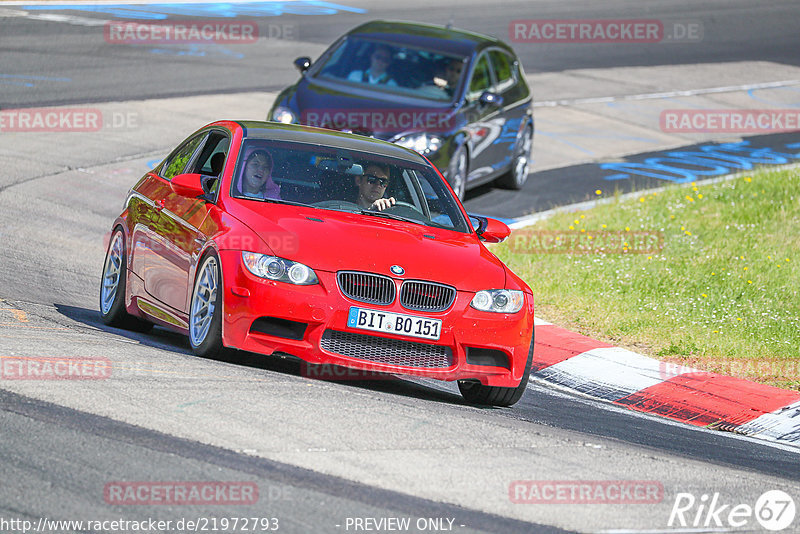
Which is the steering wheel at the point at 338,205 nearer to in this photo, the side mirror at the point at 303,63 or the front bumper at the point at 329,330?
the front bumper at the point at 329,330

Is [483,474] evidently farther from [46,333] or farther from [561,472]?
[46,333]

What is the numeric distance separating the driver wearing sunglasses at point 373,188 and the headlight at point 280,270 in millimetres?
1224

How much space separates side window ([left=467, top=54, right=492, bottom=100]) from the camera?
15.7 metres

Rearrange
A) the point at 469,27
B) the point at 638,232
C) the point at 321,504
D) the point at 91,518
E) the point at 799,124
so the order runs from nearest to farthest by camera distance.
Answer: the point at 91,518, the point at 321,504, the point at 638,232, the point at 799,124, the point at 469,27

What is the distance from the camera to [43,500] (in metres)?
5.02

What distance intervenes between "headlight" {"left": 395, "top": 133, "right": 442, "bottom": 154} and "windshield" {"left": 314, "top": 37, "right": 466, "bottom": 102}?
93cm

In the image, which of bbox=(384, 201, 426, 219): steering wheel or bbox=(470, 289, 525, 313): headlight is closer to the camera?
bbox=(470, 289, 525, 313): headlight

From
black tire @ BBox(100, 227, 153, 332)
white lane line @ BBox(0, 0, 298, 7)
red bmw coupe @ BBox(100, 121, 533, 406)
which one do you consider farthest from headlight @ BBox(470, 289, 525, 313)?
white lane line @ BBox(0, 0, 298, 7)

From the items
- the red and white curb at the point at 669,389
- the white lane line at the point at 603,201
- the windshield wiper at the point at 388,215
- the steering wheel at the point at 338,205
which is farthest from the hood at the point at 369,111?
the steering wheel at the point at 338,205

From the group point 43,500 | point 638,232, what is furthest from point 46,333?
point 638,232

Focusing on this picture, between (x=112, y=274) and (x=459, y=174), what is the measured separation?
6.37 meters

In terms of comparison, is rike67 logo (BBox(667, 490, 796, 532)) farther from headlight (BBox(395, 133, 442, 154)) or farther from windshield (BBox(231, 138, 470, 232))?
headlight (BBox(395, 133, 442, 154))

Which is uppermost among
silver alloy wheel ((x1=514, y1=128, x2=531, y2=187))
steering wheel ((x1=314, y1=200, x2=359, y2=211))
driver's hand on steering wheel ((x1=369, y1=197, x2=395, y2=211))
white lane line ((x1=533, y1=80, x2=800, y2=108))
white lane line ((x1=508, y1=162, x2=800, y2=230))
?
steering wheel ((x1=314, y1=200, x2=359, y2=211))

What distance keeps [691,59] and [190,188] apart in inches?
970
